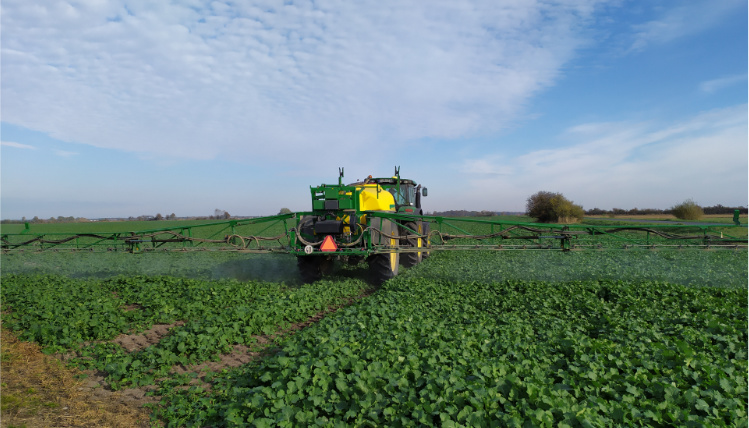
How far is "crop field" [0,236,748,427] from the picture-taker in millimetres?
3578

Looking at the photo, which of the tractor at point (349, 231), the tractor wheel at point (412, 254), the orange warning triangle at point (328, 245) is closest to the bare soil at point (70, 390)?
the orange warning triangle at point (328, 245)

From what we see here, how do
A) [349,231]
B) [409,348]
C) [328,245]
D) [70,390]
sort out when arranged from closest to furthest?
[409,348] → [70,390] → [328,245] → [349,231]

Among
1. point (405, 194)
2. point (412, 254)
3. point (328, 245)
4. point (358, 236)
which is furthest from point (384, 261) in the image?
point (405, 194)

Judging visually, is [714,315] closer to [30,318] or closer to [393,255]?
[393,255]

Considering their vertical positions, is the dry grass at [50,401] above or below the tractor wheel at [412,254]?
below

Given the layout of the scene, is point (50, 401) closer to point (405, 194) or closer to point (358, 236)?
point (358, 236)

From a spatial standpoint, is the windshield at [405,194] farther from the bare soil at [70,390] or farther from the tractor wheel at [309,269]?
the bare soil at [70,390]

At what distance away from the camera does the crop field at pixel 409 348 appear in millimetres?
3578

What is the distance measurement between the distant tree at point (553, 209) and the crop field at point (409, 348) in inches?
996

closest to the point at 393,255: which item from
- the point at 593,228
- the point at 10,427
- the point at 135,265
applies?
the point at 593,228

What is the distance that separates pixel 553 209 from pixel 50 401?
37567 millimetres

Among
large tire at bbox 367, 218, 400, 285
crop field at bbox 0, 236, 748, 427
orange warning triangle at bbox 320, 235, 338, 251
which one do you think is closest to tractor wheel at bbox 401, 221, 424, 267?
large tire at bbox 367, 218, 400, 285

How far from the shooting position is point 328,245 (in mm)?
9445

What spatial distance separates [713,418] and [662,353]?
142cm
